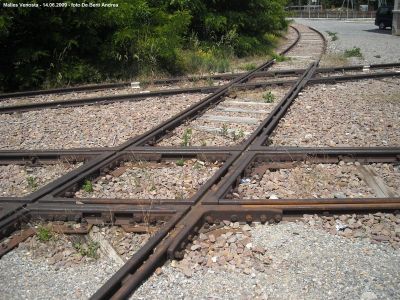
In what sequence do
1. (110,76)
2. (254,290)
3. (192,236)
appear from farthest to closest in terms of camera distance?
1. (110,76)
2. (192,236)
3. (254,290)

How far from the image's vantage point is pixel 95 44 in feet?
38.7

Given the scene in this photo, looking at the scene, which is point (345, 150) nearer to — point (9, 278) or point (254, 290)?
point (254, 290)

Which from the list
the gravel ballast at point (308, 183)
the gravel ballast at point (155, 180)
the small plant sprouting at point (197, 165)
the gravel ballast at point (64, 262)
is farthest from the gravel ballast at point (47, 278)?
the small plant sprouting at point (197, 165)

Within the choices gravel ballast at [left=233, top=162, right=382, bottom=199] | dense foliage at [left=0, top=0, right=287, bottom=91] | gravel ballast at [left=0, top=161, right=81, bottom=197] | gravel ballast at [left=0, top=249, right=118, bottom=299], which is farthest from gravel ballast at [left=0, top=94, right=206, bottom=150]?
dense foliage at [left=0, top=0, right=287, bottom=91]

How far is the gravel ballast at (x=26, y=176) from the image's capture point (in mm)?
4688

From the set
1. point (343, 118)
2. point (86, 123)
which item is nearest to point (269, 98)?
point (343, 118)

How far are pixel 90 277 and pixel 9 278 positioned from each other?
0.58 meters

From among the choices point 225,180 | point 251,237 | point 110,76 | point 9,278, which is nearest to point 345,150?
point 225,180

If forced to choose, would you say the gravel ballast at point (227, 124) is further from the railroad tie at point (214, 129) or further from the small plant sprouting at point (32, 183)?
the small plant sprouting at point (32, 183)

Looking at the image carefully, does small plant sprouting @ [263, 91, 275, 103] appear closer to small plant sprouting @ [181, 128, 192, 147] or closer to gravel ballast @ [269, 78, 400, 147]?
gravel ballast @ [269, 78, 400, 147]

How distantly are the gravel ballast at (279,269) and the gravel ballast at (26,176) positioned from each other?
225 centimetres

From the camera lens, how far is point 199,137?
6.22m

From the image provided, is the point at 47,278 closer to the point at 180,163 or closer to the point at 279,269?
the point at 279,269

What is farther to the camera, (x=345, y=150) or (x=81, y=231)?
(x=345, y=150)
